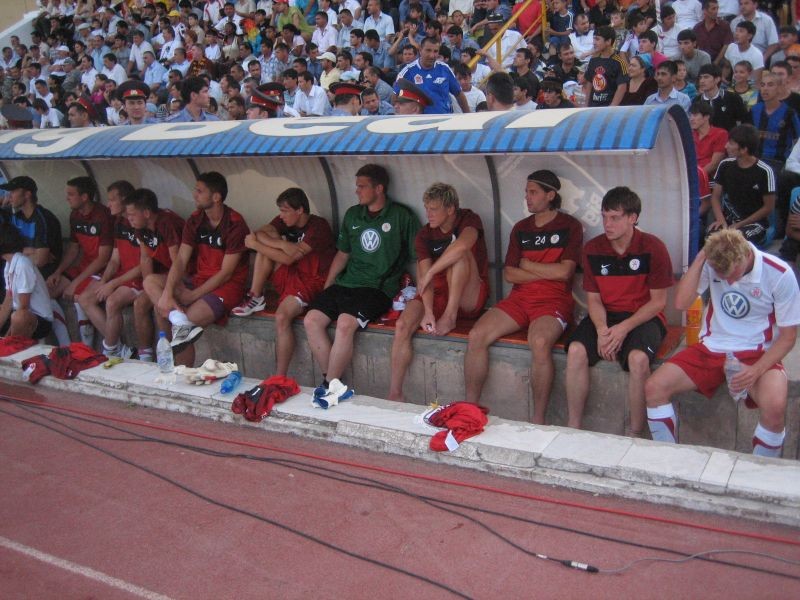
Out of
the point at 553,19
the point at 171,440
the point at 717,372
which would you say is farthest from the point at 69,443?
the point at 553,19

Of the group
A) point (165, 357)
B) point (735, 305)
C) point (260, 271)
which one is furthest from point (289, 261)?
point (735, 305)

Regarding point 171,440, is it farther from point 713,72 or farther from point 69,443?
point 713,72

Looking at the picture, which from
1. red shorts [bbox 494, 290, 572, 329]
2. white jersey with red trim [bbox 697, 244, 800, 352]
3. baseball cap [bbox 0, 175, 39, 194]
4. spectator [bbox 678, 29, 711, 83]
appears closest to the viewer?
white jersey with red trim [bbox 697, 244, 800, 352]

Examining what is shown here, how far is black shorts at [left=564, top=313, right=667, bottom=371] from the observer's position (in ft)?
16.3

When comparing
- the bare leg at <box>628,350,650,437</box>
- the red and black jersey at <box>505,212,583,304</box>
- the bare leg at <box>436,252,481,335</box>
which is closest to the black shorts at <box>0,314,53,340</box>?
the bare leg at <box>436,252,481,335</box>

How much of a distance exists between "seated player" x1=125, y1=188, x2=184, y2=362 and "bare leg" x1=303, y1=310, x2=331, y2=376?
1.86 meters

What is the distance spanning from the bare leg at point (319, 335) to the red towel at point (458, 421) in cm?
169

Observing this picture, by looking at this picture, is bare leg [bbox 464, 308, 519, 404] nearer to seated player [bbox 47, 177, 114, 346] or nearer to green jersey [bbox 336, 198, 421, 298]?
green jersey [bbox 336, 198, 421, 298]

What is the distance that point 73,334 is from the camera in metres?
8.49

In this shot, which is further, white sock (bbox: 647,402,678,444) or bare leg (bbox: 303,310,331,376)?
A: bare leg (bbox: 303,310,331,376)

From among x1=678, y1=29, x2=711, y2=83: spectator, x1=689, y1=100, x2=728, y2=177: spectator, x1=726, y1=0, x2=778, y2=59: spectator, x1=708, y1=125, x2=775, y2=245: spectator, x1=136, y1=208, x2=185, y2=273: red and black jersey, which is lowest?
x1=136, y1=208, x2=185, y2=273: red and black jersey

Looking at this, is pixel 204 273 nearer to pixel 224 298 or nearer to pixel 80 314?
pixel 224 298

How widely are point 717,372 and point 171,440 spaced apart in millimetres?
3503

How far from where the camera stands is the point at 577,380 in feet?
16.9
